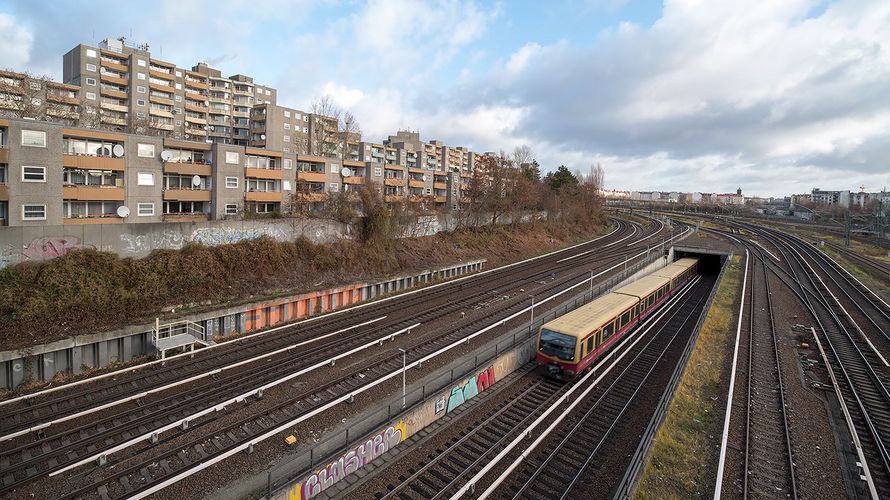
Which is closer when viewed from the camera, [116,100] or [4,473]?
[4,473]

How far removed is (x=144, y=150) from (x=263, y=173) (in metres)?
8.96

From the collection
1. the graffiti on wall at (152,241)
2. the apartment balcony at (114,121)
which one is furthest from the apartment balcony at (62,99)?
the graffiti on wall at (152,241)

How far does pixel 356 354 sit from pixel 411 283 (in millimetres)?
13680

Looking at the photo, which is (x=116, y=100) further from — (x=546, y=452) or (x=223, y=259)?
(x=546, y=452)

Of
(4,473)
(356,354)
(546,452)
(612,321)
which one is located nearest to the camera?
(4,473)

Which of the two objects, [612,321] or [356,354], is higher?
[612,321]

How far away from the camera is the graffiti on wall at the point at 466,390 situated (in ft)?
54.5

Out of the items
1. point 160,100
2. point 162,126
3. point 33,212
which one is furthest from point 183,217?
point 160,100

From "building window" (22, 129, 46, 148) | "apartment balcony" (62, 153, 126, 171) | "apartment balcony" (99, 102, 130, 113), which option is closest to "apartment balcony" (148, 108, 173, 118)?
"apartment balcony" (99, 102, 130, 113)

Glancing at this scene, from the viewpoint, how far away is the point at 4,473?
1199cm

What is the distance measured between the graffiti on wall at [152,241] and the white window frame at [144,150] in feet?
26.5

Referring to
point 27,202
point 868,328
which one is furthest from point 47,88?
point 868,328

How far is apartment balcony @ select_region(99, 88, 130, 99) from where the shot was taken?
56531mm

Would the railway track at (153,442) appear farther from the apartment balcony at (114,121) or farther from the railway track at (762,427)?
the apartment balcony at (114,121)
